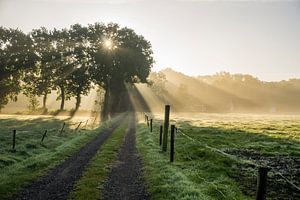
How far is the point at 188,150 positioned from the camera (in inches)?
1133

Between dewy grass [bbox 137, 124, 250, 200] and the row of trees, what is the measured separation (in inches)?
3106

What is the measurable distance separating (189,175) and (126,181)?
354cm

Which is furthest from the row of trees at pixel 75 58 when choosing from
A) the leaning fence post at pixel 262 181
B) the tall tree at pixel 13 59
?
the leaning fence post at pixel 262 181

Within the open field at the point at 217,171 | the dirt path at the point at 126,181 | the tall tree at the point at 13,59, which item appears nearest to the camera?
the dirt path at the point at 126,181

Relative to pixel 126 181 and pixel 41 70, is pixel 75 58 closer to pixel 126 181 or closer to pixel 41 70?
pixel 41 70

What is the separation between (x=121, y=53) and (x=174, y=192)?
92.6m

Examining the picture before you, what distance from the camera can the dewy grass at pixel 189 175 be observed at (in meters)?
15.4

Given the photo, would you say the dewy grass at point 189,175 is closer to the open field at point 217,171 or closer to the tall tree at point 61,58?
the open field at point 217,171

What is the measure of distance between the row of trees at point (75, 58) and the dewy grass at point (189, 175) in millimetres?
78901

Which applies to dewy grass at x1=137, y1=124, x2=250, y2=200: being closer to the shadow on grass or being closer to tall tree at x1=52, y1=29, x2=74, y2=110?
the shadow on grass

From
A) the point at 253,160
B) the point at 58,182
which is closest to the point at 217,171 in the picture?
the point at 253,160

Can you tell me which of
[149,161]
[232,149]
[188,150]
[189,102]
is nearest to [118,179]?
[149,161]

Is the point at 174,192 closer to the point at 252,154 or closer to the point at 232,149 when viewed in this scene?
the point at 252,154

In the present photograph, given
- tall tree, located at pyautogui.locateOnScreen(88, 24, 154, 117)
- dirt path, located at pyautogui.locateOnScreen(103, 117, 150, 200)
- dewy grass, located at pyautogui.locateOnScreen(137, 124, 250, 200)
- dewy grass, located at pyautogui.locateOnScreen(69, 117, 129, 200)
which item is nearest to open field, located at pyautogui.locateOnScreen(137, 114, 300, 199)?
dewy grass, located at pyautogui.locateOnScreen(137, 124, 250, 200)
